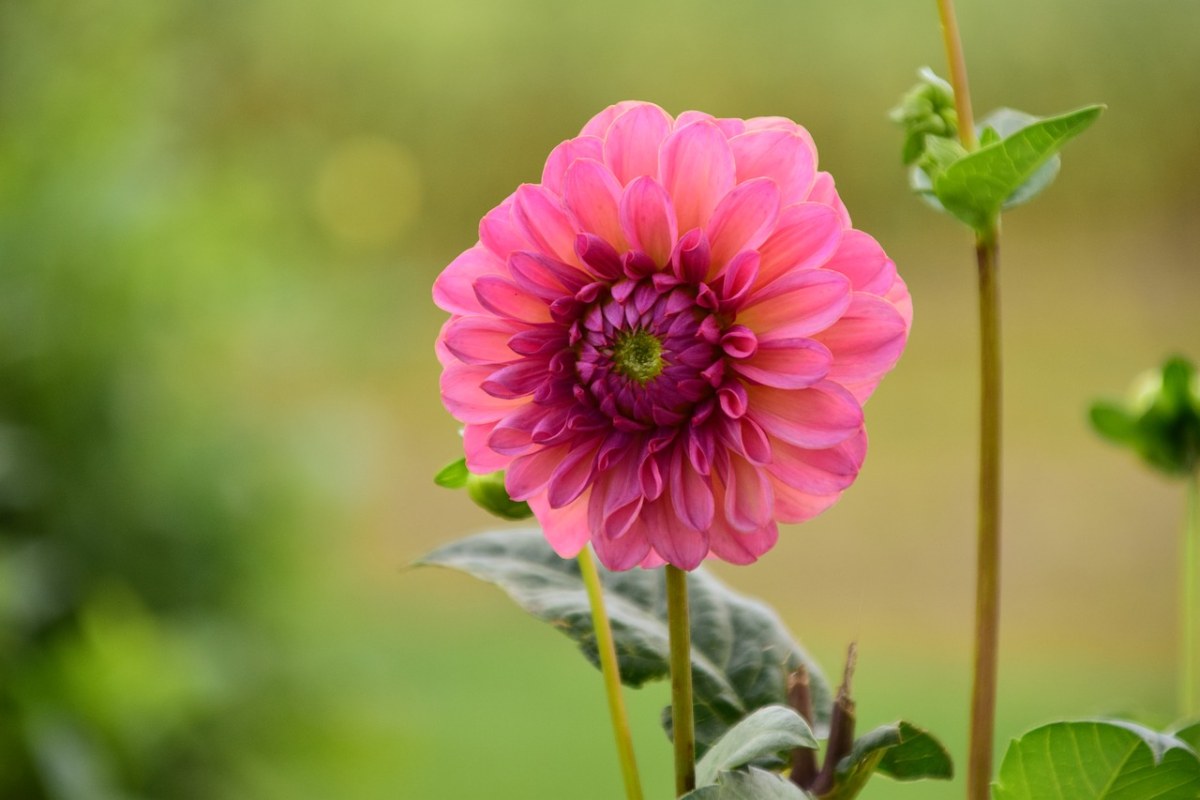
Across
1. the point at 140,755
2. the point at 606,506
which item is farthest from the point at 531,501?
the point at 140,755

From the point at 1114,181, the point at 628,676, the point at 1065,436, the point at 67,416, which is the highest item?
the point at 1114,181

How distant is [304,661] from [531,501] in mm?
1017

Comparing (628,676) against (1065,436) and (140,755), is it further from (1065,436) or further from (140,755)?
(1065,436)

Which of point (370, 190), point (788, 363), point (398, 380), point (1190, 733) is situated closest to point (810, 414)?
point (788, 363)

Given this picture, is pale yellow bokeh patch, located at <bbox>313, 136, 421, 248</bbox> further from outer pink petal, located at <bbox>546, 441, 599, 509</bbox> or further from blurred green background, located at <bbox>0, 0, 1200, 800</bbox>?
outer pink petal, located at <bbox>546, 441, 599, 509</bbox>

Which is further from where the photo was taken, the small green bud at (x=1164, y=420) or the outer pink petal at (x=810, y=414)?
the small green bud at (x=1164, y=420)

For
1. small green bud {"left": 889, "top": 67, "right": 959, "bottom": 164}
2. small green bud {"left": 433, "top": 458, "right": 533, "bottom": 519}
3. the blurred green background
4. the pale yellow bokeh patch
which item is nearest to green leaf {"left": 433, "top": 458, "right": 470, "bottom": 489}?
small green bud {"left": 433, "top": 458, "right": 533, "bottom": 519}

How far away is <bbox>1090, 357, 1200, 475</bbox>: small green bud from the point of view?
336mm

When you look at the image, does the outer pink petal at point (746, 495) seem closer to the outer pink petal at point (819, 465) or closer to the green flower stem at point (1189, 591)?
the outer pink petal at point (819, 465)

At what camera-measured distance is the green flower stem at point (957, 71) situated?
221 mm

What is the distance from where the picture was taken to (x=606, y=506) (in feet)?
0.63

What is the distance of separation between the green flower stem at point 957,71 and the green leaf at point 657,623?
11cm

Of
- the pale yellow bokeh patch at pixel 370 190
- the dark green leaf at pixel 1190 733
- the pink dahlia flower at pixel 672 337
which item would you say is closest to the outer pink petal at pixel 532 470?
the pink dahlia flower at pixel 672 337

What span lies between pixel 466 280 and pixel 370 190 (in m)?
2.03
